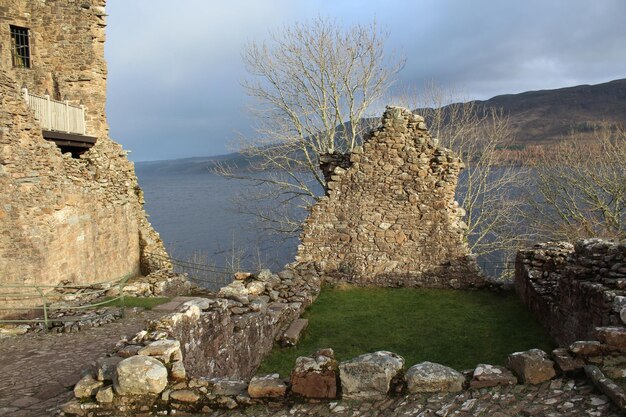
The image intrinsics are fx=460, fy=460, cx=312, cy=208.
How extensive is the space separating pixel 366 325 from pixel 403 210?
3911mm

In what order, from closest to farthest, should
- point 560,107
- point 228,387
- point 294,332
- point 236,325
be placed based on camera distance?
point 228,387 < point 236,325 < point 294,332 < point 560,107

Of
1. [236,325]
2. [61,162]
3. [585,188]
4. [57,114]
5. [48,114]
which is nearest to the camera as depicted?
[236,325]

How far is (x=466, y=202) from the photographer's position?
1045 inches

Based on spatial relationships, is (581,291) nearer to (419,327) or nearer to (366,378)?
(419,327)

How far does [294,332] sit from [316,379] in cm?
510

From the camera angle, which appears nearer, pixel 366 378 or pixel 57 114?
pixel 366 378

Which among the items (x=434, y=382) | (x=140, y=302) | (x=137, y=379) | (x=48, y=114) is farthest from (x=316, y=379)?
(x=48, y=114)

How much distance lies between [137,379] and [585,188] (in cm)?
2530

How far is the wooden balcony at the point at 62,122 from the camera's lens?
54.0 ft

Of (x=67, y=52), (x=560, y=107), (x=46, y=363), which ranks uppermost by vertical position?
(x=560, y=107)

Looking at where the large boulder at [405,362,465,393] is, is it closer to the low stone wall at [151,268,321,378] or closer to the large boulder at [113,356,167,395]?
the large boulder at [113,356,167,395]

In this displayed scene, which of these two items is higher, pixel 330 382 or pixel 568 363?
pixel 568 363

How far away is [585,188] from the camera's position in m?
24.1

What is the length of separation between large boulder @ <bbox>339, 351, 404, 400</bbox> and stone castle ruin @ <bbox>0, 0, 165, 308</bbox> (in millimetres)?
12342
